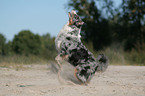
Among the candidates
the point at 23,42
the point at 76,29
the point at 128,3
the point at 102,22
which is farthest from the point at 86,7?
the point at 23,42

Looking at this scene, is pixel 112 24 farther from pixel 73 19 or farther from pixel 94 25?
pixel 73 19

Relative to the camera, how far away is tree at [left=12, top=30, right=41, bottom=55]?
53.2 m

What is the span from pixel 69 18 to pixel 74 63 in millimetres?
855

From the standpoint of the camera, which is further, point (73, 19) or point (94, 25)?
point (94, 25)

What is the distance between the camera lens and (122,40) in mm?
24188

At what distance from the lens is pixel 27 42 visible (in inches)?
2174

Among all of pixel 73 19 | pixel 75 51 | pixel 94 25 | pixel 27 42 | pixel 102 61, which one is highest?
pixel 27 42

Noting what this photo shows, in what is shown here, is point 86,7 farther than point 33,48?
Answer: No

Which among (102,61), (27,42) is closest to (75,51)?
(102,61)

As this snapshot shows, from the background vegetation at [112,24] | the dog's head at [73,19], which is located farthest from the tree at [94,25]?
the dog's head at [73,19]

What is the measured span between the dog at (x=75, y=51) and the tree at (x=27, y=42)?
161ft

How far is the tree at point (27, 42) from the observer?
5316 centimetres

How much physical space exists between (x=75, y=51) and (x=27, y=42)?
5212 centimetres

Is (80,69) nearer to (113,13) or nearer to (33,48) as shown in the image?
(113,13)
